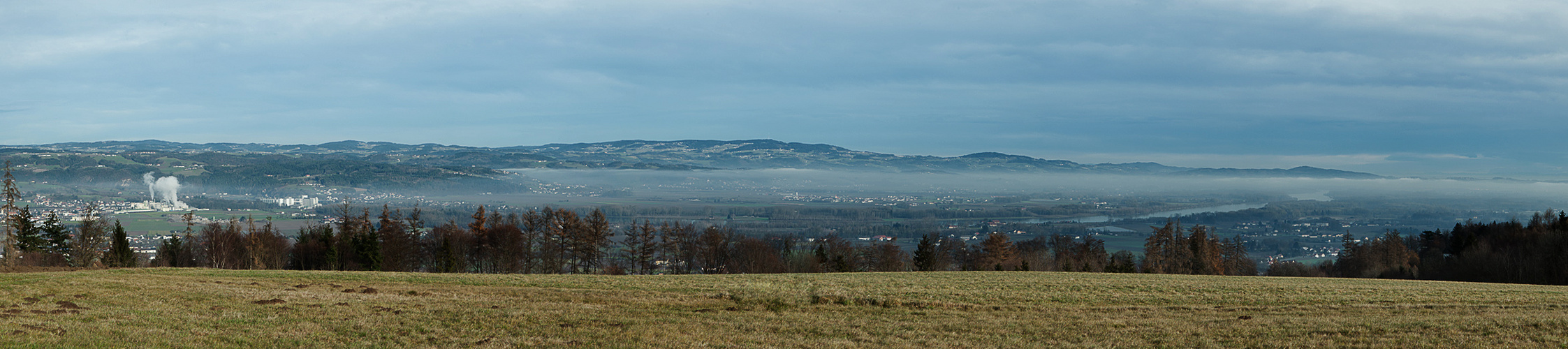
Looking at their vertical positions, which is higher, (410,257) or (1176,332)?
(1176,332)

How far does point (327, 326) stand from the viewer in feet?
50.5

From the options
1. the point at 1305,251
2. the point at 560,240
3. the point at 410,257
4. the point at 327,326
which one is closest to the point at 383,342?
the point at 327,326

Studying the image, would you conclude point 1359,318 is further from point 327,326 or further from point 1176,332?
point 327,326

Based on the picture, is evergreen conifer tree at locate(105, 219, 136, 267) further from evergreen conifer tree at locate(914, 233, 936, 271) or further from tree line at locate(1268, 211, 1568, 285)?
tree line at locate(1268, 211, 1568, 285)

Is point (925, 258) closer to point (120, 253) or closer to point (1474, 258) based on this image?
point (1474, 258)

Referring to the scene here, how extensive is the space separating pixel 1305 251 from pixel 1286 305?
146587mm

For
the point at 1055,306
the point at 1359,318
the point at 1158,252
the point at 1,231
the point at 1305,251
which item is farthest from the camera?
the point at 1305,251

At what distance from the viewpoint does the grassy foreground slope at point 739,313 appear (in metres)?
14.6

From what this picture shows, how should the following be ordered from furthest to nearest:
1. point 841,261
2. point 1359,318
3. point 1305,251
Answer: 1. point 1305,251
2. point 841,261
3. point 1359,318

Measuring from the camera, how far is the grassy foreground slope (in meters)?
14.6

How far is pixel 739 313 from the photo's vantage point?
20.0 metres

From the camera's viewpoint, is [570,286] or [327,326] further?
[570,286]

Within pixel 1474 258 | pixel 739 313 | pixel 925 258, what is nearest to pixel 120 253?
pixel 739 313

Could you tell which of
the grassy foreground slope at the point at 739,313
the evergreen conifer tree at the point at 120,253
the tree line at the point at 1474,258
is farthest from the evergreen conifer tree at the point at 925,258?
the evergreen conifer tree at the point at 120,253
